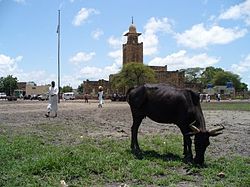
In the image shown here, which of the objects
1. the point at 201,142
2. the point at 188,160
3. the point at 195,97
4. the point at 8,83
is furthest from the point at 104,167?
the point at 8,83

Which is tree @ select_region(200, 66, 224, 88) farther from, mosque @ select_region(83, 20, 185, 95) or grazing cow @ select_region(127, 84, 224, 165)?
grazing cow @ select_region(127, 84, 224, 165)

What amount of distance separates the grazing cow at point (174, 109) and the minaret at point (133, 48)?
10369 cm

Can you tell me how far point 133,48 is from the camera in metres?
114

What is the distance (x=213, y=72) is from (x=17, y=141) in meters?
134

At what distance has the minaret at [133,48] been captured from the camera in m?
114

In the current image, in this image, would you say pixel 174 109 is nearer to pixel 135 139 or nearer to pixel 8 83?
pixel 135 139

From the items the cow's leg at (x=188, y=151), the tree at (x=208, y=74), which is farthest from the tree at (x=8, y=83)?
the cow's leg at (x=188, y=151)

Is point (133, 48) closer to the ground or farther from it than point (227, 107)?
farther from it

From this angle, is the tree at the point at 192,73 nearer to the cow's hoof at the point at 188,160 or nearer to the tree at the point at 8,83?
the tree at the point at 8,83

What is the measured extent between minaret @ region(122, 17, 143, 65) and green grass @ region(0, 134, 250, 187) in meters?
105

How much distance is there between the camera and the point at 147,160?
875 centimetres

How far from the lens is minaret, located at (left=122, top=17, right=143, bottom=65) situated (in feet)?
374

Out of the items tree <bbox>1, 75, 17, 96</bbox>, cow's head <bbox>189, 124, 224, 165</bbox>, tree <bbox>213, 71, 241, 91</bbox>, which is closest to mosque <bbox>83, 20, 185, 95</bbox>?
tree <bbox>213, 71, 241, 91</bbox>

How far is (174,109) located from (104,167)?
2805 mm
